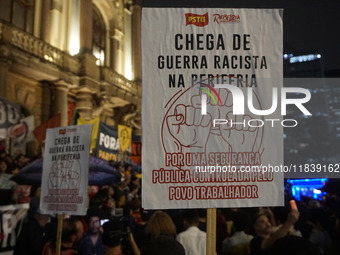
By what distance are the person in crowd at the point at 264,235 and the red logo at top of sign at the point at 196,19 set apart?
1.63 meters

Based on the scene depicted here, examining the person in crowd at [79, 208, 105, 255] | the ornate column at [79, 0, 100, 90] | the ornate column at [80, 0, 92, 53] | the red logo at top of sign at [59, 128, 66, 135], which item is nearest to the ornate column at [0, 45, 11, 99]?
the ornate column at [79, 0, 100, 90]

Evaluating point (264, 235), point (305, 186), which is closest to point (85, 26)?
point (264, 235)

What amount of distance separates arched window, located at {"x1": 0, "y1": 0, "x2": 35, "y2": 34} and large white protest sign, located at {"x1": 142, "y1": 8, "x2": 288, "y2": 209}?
34.2 feet

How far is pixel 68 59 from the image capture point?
43.7ft

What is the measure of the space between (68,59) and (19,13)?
83.2 inches

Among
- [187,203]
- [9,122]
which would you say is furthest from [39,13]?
[187,203]

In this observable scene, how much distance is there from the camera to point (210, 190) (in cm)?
241

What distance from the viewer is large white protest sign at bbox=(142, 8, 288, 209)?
7.94 feet

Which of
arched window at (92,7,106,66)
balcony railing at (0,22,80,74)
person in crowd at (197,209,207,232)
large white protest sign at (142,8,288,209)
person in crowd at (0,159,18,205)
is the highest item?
arched window at (92,7,106,66)

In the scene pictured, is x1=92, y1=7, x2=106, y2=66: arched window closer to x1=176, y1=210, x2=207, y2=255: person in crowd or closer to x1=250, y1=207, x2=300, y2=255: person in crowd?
x1=176, y1=210, x2=207, y2=255: person in crowd

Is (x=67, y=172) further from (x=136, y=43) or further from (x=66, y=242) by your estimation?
(x=136, y=43)

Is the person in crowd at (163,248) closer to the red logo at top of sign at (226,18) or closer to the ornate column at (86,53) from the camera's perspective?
the red logo at top of sign at (226,18)

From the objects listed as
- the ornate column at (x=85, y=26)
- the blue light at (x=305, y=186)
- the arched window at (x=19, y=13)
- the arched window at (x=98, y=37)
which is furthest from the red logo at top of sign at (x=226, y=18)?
the blue light at (x=305, y=186)

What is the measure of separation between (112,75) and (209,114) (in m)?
14.0
